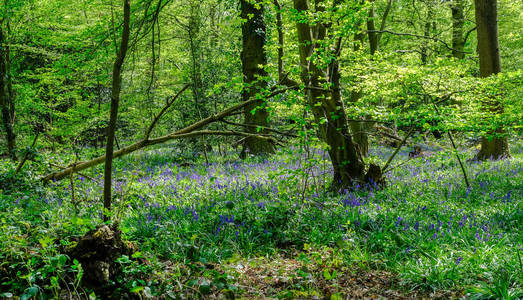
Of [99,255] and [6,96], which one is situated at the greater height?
[6,96]

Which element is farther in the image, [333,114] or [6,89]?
[6,89]

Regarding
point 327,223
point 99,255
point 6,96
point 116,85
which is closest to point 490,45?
point 327,223

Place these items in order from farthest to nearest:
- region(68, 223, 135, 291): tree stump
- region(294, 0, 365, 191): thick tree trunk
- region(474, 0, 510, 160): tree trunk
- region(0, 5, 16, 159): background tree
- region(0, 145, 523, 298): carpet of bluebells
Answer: region(0, 5, 16, 159): background tree, region(474, 0, 510, 160): tree trunk, region(294, 0, 365, 191): thick tree trunk, region(0, 145, 523, 298): carpet of bluebells, region(68, 223, 135, 291): tree stump

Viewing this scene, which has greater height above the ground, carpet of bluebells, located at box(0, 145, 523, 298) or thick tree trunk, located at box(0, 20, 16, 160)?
thick tree trunk, located at box(0, 20, 16, 160)

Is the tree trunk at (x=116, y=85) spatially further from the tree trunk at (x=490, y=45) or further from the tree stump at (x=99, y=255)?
the tree trunk at (x=490, y=45)

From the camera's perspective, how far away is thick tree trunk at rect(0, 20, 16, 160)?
9172 mm

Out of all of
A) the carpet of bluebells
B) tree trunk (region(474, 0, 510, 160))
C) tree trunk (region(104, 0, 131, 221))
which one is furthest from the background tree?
tree trunk (region(474, 0, 510, 160))

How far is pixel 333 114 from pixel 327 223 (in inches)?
81.3

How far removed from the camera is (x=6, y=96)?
953 cm

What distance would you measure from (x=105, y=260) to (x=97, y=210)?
2.65 meters

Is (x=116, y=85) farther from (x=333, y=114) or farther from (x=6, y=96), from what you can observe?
(x=6, y=96)

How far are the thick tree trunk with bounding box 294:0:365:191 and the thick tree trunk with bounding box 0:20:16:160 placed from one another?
27.9 feet

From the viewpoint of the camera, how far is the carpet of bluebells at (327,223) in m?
2.97

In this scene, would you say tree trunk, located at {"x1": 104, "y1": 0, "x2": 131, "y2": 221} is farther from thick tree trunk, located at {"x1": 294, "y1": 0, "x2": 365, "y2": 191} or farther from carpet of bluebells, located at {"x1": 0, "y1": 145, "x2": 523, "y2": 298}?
thick tree trunk, located at {"x1": 294, "y1": 0, "x2": 365, "y2": 191}
